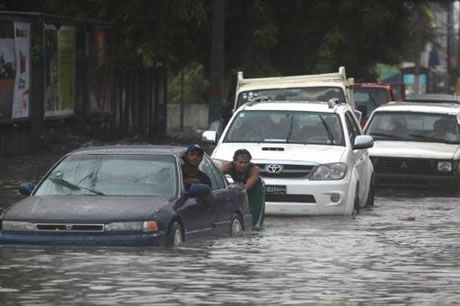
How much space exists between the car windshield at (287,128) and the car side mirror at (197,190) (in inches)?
229

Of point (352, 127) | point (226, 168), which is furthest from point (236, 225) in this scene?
point (352, 127)

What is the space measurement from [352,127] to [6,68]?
10.3 metres

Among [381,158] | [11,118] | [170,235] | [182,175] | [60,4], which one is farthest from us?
[60,4]

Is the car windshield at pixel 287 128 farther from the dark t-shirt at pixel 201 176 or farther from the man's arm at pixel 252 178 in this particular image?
the dark t-shirt at pixel 201 176

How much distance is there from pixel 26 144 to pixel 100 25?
5.27 m

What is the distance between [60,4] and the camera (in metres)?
35.7

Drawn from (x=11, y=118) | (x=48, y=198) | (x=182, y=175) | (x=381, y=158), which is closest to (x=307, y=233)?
(x=182, y=175)

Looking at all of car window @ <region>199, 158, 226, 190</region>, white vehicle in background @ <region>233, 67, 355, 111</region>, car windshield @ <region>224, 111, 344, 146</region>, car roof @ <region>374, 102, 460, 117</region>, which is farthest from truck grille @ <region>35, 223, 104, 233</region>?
car roof @ <region>374, 102, 460, 117</region>

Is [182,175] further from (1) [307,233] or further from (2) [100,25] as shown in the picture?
(2) [100,25]

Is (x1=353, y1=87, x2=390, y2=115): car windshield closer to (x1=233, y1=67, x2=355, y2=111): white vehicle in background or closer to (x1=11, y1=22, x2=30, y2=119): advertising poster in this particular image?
(x1=233, y1=67, x2=355, y2=111): white vehicle in background

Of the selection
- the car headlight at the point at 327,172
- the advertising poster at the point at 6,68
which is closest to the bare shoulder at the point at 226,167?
the car headlight at the point at 327,172

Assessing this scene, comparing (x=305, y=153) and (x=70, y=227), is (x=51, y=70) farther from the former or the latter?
(x=70, y=227)

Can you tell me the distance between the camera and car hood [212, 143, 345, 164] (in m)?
20.0

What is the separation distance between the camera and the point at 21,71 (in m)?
30.8
